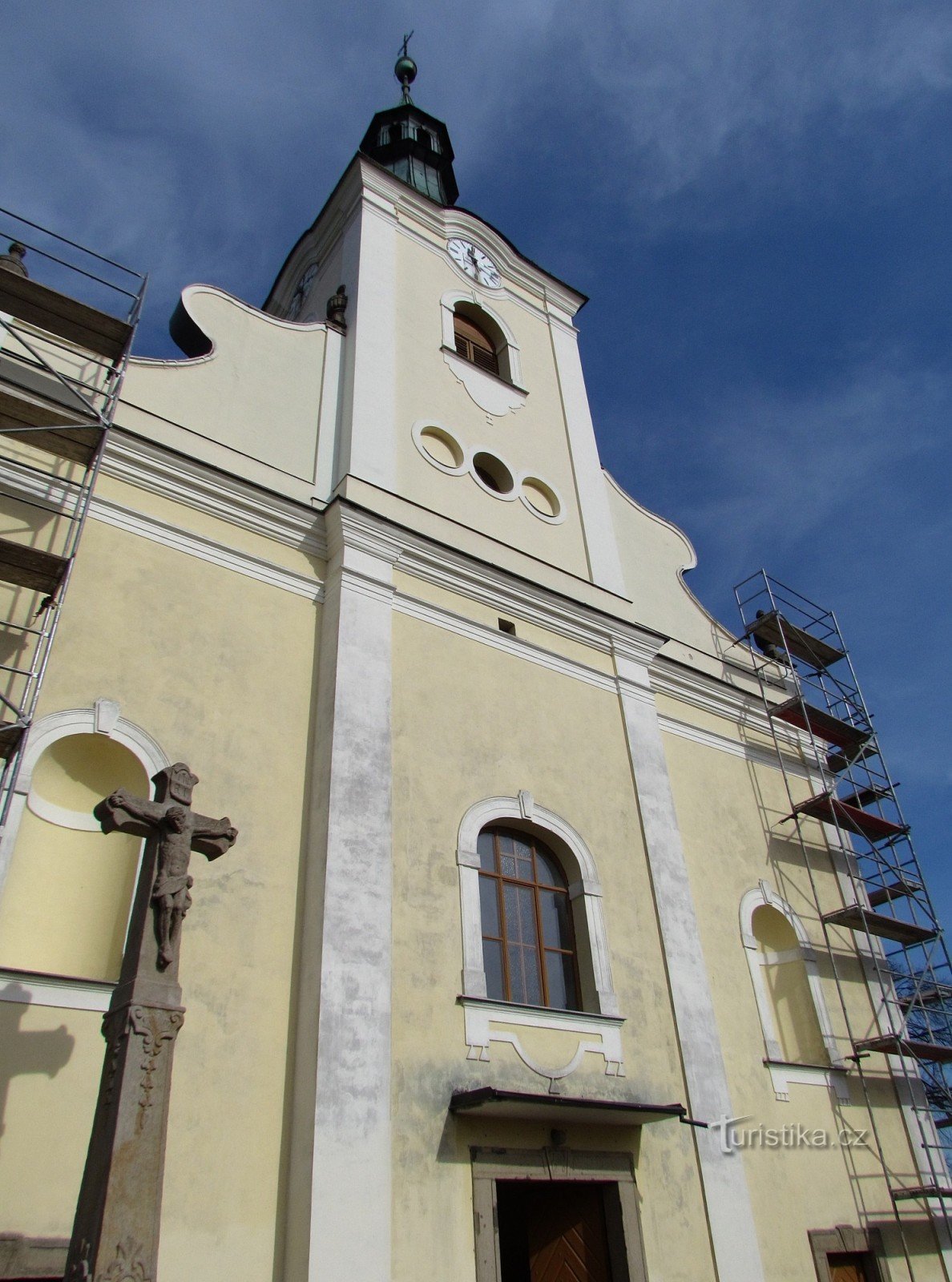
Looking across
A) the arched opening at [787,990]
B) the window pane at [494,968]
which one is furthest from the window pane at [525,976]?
the arched opening at [787,990]

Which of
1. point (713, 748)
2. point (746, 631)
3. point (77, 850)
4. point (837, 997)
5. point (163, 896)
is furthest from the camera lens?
point (746, 631)

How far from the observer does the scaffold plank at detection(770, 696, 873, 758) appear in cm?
1378

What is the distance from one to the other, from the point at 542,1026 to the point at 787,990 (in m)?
4.22

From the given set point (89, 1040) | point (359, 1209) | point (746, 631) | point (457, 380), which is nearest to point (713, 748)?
point (746, 631)

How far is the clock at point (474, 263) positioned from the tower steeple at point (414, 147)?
11.9 ft

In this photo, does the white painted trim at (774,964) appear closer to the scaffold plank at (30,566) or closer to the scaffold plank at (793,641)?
the scaffold plank at (793,641)

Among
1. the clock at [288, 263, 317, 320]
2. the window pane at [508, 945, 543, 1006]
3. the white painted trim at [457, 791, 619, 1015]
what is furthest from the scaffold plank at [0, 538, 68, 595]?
the clock at [288, 263, 317, 320]

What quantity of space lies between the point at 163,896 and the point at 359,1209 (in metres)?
2.97

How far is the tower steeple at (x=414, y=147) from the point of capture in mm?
18781

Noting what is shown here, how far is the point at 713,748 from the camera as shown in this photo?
12.9m

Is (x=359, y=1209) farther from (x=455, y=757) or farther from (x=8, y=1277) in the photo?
(x=455, y=757)

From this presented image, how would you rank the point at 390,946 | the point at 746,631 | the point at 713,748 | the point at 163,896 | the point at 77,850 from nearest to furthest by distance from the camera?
the point at 163,896 → the point at 77,850 → the point at 390,946 → the point at 713,748 → the point at 746,631

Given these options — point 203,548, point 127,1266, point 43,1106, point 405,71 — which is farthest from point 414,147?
point 127,1266

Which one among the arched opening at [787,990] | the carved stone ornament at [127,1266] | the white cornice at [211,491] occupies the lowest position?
the carved stone ornament at [127,1266]
